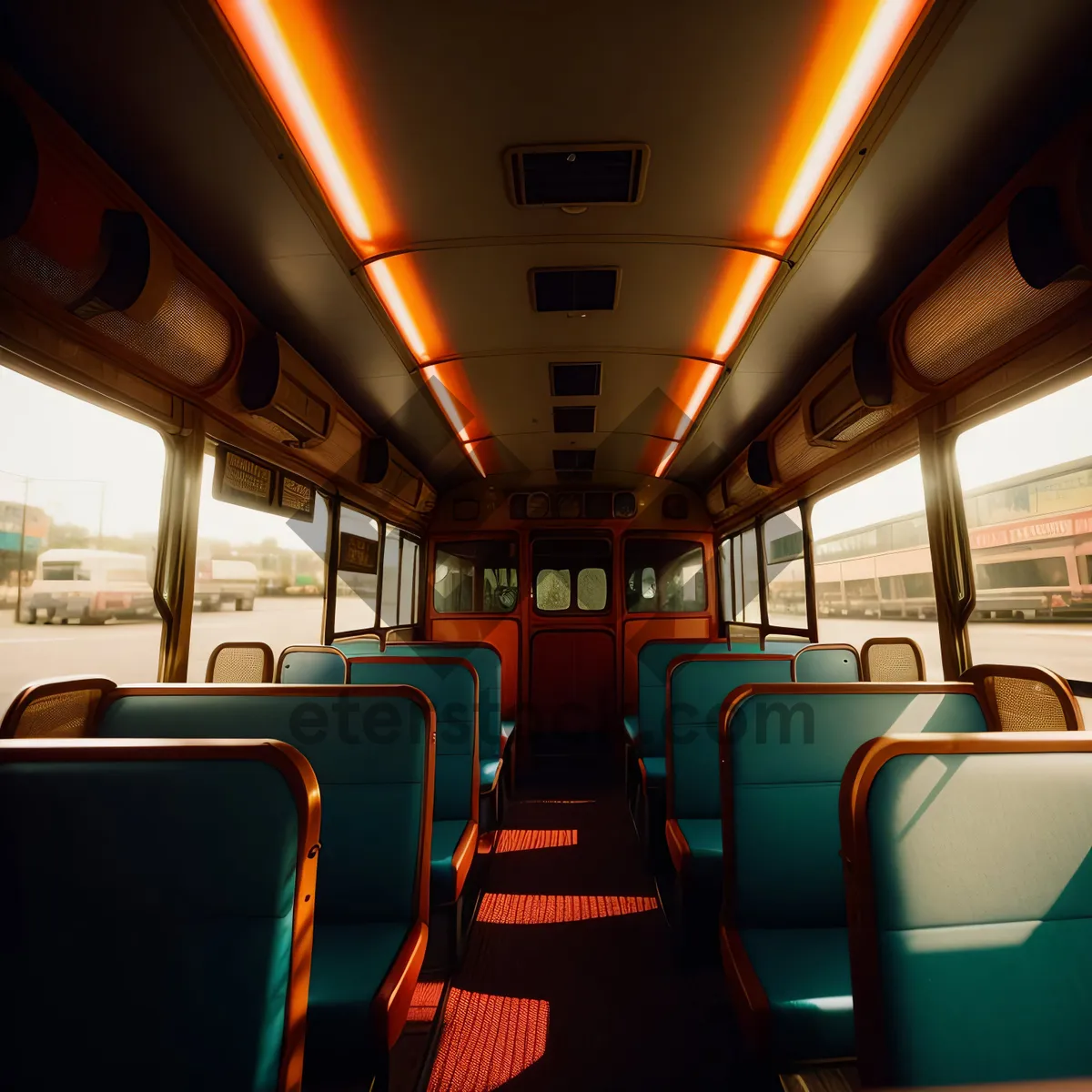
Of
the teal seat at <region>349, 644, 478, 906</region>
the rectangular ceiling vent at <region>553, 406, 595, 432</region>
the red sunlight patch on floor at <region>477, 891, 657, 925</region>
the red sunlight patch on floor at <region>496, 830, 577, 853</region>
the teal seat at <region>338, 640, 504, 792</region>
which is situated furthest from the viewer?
the rectangular ceiling vent at <region>553, 406, 595, 432</region>

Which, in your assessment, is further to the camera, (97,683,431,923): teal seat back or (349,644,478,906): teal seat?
(349,644,478,906): teal seat

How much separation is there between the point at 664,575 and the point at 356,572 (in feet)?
9.70

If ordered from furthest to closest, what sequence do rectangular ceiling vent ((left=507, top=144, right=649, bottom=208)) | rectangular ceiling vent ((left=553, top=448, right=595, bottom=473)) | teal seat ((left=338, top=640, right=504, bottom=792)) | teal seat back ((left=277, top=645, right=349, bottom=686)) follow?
1. rectangular ceiling vent ((left=553, top=448, right=595, bottom=473))
2. teal seat ((left=338, top=640, right=504, bottom=792))
3. teal seat back ((left=277, top=645, right=349, bottom=686))
4. rectangular ceiling vent ((left=507, top=144, right=649, bottom=208))

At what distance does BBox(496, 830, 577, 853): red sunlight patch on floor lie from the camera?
346 centimetres

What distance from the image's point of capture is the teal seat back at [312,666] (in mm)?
2984

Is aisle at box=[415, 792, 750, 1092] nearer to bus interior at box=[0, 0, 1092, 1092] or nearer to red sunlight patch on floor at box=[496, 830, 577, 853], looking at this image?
bus interior at box=[0, 0, 1092, 1092]

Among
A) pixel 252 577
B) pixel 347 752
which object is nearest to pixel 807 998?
pixel 347 752

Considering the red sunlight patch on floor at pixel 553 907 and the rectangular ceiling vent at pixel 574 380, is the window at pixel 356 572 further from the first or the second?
the red sunlight patch on floor at pixel 553 907

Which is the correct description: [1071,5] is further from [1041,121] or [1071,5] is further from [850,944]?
[850,944]

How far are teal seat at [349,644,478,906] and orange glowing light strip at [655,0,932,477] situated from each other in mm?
2037

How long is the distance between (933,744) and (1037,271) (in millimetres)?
1471

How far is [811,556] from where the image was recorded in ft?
13.7

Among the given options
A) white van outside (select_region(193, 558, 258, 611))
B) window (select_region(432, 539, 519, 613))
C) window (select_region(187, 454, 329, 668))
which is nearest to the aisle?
window (select_region(187, 454, 329, 668))

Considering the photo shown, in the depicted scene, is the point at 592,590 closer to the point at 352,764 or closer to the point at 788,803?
the point at 788,803
